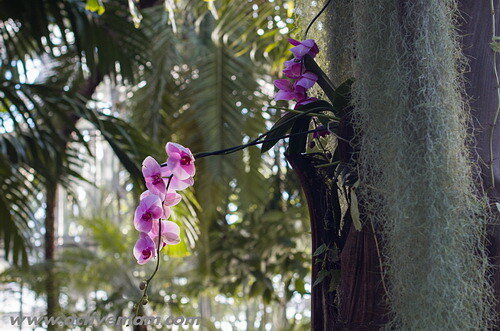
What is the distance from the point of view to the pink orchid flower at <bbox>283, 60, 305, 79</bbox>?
795 mm

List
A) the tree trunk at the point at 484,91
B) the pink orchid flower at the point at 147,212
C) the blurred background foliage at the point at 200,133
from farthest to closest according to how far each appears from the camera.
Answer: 1. the blurred background foliage at the point at 200,133
2. the pink orchid flower at the point at 147,212
3. the tree trunk at the point at 484,91

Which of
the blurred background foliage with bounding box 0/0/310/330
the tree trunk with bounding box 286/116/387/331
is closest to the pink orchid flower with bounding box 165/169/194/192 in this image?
the tree trunk with bounding box 286/116/387/331

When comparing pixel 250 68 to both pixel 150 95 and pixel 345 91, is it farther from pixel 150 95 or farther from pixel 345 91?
pixel 345 91

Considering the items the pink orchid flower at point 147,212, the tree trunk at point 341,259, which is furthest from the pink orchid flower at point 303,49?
the pink orchid flower at point 147,212

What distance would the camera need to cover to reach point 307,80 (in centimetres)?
78

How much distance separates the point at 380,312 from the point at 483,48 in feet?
1.00

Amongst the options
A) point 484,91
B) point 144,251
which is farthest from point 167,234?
point 484,91

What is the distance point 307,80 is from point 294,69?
1.0 inches

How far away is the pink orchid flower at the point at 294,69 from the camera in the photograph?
31.3 inches

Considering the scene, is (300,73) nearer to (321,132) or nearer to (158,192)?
(321,132)

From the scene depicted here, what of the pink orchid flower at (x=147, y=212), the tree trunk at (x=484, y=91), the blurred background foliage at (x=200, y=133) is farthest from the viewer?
the blurred background foliage at (x=200, y=133)

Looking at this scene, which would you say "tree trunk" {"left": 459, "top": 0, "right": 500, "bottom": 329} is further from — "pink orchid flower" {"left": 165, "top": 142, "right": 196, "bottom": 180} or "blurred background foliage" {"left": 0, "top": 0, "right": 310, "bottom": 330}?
"blurred background foliage" {"left": 0, "top": 0, "right": 310, "bottom": 330}

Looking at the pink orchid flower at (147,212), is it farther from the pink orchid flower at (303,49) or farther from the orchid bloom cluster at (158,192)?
the pink orchid flower at (303,49)

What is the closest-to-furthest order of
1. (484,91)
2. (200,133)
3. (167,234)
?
(484,91), (167,234), (200,133)
